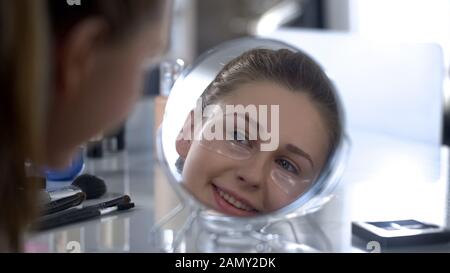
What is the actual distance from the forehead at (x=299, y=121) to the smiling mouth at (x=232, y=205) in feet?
0.28

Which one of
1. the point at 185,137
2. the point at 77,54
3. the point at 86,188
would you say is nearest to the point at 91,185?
the point at 86,188

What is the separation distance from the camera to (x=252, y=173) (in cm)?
84

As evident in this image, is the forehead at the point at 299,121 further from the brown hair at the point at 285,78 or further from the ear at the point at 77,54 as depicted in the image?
the ear at the point at 77,54

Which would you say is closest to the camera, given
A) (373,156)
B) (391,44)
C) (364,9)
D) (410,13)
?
(373,156)

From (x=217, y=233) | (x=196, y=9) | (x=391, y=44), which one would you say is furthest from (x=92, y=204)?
(x=196, y=9)

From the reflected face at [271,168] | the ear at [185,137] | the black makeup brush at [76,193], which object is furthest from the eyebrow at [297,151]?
the black makeup brush at [76,193]

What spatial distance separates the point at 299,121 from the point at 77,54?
1.24 ft

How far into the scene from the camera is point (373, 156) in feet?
4.78

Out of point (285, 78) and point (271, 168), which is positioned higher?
point (285, 78)

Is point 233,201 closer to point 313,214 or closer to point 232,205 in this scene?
point 232,205

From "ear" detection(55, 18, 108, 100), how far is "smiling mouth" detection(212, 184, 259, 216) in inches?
→ 13.4

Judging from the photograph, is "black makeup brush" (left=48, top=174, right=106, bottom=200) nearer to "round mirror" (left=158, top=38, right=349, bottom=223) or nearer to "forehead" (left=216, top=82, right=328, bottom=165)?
"round mirror" (left=158, top=38, right=349, bottom=223)

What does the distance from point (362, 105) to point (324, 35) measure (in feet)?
0.68
